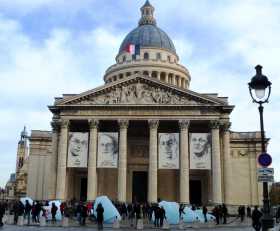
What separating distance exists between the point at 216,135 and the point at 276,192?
Answer: 6965 cm

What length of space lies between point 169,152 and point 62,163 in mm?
11957

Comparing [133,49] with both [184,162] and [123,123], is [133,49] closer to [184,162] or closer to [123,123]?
[123,123]

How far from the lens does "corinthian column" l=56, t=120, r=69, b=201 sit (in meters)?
46.4

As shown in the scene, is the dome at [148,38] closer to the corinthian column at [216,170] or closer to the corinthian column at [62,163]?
the corinthian column at [62,163]

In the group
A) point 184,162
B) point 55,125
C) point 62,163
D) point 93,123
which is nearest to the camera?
point 184,162

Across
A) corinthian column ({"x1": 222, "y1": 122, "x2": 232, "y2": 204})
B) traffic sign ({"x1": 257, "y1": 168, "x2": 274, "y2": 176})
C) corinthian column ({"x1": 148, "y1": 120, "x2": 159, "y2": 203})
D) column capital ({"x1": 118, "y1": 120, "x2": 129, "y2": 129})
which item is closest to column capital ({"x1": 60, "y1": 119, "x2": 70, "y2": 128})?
column capital ({"x1": 118, "y1": 120, "x2": 129, "y2": 129})

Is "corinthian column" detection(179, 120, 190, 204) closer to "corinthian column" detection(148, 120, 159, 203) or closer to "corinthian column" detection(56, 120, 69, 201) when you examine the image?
"corinthian column" detection(148, 120, 159, 203)

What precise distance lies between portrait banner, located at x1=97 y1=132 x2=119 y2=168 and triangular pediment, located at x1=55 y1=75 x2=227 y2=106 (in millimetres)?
3937

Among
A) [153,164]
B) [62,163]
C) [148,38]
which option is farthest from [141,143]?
[148,38]

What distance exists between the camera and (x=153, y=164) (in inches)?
1812

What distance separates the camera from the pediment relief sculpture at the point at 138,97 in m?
47.2

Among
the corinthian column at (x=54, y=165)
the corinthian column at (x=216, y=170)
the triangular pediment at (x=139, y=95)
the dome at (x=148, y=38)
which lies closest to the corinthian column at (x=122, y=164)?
the triangular pediment at (x=139, y=95)

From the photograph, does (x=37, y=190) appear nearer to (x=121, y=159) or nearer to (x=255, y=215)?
(x=121, y=159)

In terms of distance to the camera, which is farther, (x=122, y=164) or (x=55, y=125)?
(x=55, y=125)
